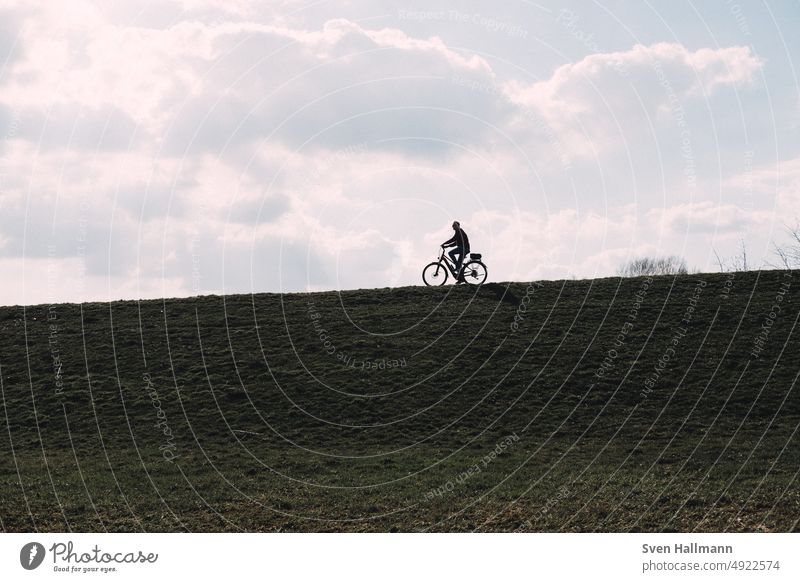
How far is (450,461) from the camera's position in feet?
79.0

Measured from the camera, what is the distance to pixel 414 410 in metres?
28.6

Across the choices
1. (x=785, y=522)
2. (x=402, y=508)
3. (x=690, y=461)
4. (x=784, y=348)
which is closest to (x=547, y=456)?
(x=690, y=461)

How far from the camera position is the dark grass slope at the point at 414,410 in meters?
20.0

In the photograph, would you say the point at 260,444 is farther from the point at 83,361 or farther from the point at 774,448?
the point at 774,448

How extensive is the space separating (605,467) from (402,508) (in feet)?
19.3
